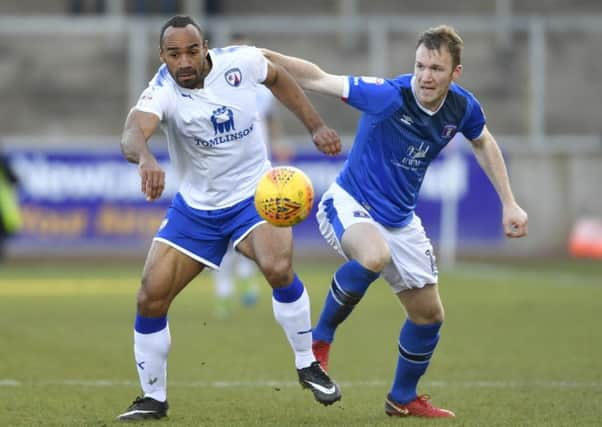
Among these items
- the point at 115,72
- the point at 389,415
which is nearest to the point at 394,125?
the point at 389,415

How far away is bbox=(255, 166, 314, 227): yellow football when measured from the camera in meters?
7.15

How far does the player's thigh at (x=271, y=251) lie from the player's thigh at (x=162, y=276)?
367 millimetres

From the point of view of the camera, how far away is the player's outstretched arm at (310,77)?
7.74 metres

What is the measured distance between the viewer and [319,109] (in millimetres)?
24016

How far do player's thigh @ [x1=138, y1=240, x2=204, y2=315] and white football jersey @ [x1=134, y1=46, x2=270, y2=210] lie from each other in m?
0.33

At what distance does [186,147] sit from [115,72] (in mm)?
18268

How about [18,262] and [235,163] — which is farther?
[18,262]

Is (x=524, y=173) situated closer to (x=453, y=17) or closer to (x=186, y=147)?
(x=453, y=17)

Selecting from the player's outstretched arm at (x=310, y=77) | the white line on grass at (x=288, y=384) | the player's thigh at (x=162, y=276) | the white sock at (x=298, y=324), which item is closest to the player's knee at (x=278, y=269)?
the white sock at (x=298, y=324)

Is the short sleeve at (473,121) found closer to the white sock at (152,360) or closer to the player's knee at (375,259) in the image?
the player's knee at (375,259)

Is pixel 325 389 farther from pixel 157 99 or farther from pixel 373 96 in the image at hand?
pixel 157 99

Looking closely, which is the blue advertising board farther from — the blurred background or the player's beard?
the player's beard

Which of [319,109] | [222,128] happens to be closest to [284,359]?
[222,128]

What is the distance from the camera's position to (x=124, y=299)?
15.4m
